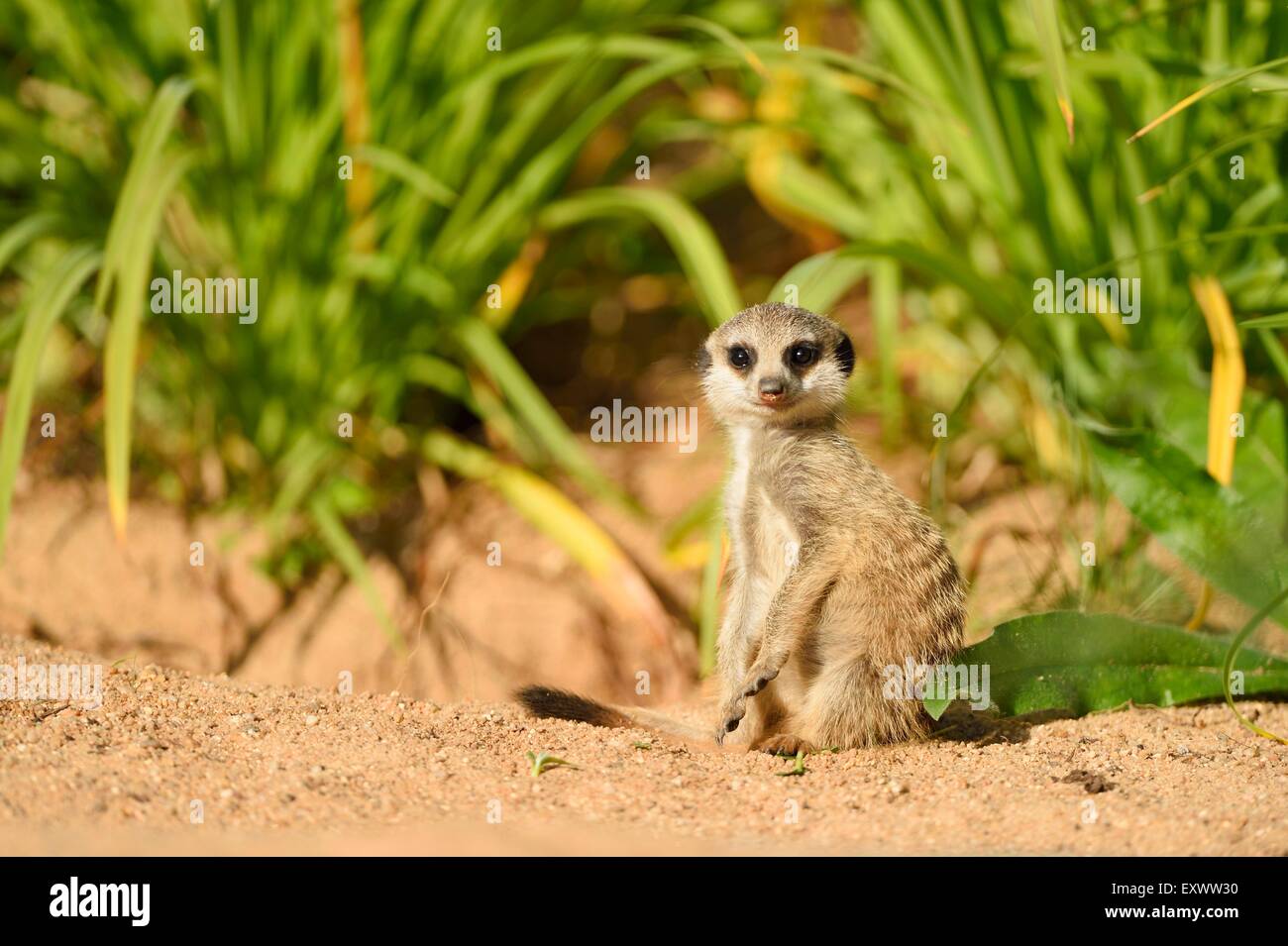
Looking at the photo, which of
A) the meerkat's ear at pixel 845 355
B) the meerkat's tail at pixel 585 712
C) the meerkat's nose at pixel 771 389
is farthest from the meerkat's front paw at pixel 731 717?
the meerkat's ear at pixel 845 355

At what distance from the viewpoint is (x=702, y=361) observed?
8.70ft

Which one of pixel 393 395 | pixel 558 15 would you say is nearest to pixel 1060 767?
pixel 393 395

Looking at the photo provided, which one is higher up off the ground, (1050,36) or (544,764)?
(1050,36)

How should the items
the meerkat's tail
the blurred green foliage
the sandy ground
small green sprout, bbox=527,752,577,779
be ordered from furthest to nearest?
1. the blurred green foliage
2. the meerkat's tail
3. small green sprout, bbox=527,752,577,779
4. the sandy ground

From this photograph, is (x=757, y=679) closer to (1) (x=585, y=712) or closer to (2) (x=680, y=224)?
(1) (x=585, y=712)

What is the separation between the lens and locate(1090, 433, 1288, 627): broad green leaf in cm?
251

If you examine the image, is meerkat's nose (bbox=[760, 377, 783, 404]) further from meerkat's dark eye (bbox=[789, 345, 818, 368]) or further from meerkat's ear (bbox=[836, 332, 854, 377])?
meerkat's ear (bbox=[836, 332, 854, 377])

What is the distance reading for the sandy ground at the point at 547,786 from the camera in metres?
1.78

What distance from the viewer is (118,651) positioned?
343 centimetres

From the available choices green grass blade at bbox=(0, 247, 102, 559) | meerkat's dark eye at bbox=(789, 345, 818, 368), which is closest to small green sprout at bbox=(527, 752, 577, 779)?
meerkat's dark eye at bbox=(789, 345, 818, 368)

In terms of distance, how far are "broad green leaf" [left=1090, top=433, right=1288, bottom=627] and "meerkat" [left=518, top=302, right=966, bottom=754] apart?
426mm

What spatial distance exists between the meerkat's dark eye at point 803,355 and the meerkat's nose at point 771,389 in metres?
0.09

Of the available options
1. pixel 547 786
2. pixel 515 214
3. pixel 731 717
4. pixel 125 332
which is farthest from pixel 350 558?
pixel 547 786

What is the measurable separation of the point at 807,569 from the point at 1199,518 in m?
0.85
